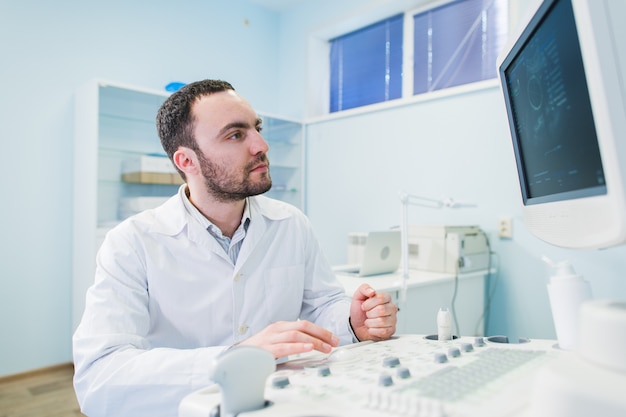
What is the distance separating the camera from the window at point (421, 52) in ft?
9.94

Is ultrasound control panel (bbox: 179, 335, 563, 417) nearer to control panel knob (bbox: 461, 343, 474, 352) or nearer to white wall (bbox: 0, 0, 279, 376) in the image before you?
control panel knob (bbox: 461, 343, 474, 352)

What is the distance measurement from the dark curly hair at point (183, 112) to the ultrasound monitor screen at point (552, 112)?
2.71 feet

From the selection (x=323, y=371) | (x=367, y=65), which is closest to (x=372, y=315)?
(x=323, y=371)

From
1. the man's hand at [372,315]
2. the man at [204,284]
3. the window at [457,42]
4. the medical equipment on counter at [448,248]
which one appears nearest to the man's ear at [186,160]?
the man at [204,284]

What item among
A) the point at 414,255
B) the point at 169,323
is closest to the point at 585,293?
the point at 169,323

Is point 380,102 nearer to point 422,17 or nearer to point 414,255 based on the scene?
point 422,17

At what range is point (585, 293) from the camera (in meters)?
0.76

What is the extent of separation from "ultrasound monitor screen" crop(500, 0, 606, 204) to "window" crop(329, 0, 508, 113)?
7.43 feet

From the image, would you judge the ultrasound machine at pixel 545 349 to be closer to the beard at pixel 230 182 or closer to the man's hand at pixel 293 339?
the man's hand at pixel 293 339

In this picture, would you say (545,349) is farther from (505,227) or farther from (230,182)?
(505,227)

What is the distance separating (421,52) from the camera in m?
3.38

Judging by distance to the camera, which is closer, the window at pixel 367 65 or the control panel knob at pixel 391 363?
the control panel knob at pixel 391 363

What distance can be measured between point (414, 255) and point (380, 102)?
148 centimetres

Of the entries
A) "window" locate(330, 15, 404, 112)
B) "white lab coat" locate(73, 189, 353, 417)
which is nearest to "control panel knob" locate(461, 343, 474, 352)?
"white lab coat" locate(73, 189, 353, 417)
